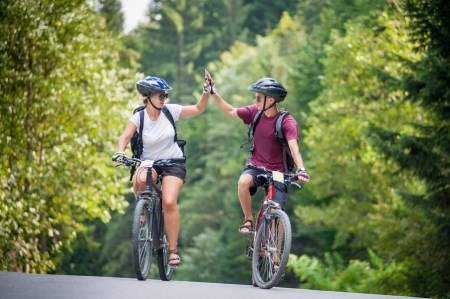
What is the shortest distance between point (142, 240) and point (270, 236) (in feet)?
4.30

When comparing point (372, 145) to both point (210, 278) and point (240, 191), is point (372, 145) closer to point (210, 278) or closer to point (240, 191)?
point (240, 191)

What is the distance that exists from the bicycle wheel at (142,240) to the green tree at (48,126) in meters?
8.55

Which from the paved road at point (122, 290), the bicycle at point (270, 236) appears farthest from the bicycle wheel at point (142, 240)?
the bicycle at point (270, 236)

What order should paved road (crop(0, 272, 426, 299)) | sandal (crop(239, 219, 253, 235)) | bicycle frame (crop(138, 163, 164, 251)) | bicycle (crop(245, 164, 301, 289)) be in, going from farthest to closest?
bicycle frame (crop(138, 163, 164, 251))
sandal (crop(239, 219, 253, 235))
bicycle (crop(245, 164, 301, 289))
paved road (crop(0, 272, 426, 299))

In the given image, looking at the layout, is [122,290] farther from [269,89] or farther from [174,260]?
[269,89]

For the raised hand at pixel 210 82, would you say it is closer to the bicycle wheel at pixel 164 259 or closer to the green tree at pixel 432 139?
the bicycle wheel at pixel 164 259

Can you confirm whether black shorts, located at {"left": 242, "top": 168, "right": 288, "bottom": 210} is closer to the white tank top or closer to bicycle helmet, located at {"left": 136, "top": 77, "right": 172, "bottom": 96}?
the white tank top

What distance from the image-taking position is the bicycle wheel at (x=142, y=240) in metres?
10.8

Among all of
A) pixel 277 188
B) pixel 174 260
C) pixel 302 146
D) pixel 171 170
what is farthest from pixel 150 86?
pixel 302 146

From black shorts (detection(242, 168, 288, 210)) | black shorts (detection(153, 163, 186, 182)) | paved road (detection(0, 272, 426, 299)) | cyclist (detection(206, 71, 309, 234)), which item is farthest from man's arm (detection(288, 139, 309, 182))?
black shorts (detection(153, 163, 186, 182))

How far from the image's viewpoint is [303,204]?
144 feet

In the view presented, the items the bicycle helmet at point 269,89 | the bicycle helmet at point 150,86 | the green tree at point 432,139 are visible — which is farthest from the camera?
the green tree at point 432,139

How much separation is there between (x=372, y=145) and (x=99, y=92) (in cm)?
666

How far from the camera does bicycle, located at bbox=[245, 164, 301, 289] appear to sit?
1064 cm
